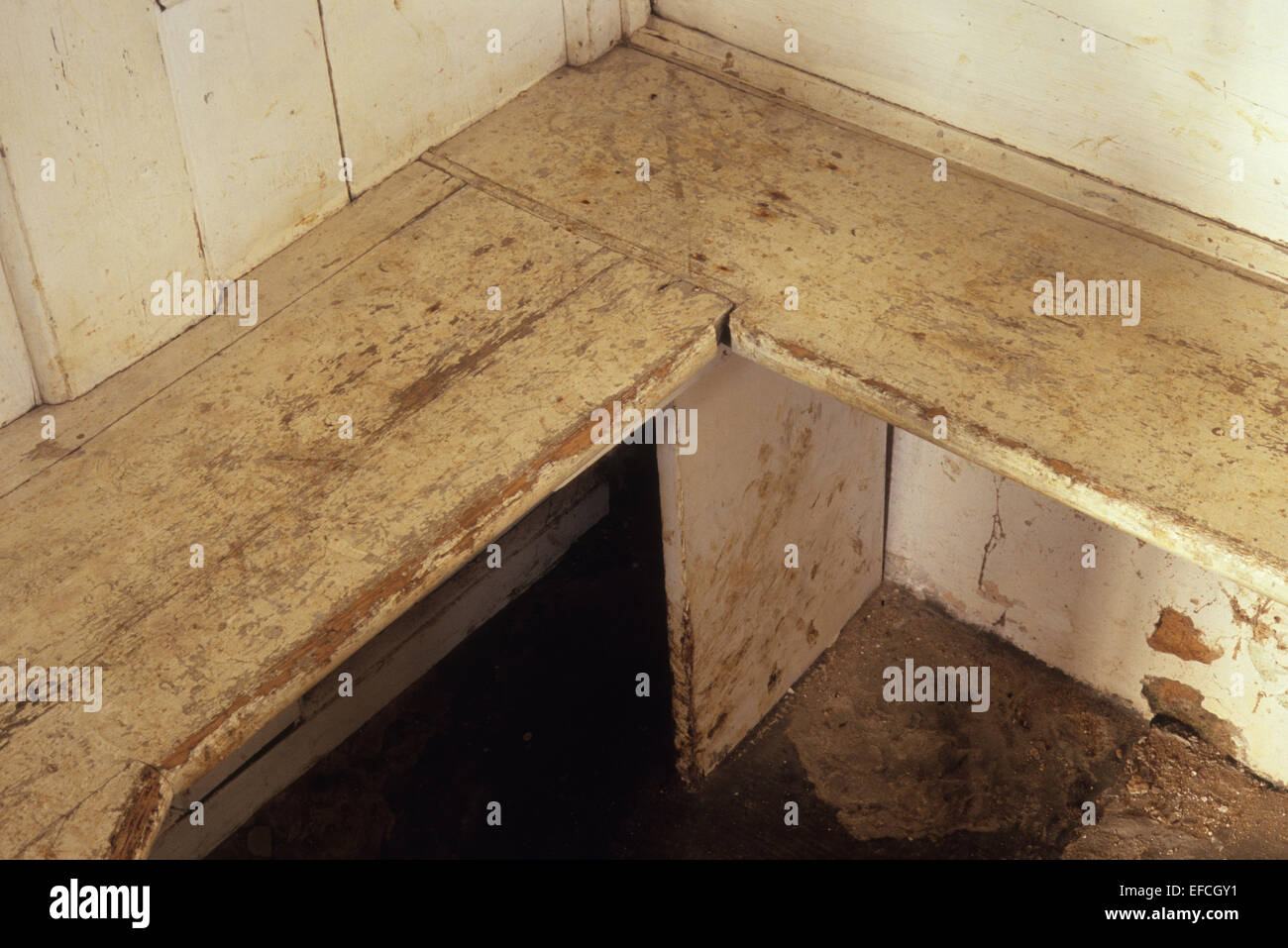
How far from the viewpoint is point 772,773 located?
3238 mm

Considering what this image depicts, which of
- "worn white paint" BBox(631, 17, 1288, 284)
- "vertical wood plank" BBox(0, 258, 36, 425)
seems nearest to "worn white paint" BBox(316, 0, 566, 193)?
"worn white paint" BBox(631, 17, 1288, 284)

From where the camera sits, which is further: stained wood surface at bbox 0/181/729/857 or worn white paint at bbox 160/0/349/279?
worn white paint at bbox 160/0/349/279

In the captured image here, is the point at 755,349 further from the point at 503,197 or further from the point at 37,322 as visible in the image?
the point at 37,322

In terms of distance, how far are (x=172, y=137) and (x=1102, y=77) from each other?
58.3 inches

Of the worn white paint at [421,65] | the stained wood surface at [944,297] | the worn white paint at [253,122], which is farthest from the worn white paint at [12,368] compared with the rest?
the stained wood surface at [944,297]

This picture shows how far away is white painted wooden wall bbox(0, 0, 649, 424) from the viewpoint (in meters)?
1.95

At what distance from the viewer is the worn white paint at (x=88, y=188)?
1.92 meters

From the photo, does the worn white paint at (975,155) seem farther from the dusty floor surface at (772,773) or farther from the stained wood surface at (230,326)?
the dusty floor surface at (772,773)

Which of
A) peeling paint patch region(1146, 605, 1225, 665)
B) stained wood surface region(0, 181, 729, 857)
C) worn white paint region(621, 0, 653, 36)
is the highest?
worn white paint region(621, 0, 653, 36)

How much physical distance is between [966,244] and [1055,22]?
39 cm

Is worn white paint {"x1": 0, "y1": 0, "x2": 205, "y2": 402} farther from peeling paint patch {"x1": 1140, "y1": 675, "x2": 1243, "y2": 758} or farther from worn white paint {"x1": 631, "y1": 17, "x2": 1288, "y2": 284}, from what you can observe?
peeling paint patch {"x1": 1140, "y1": 675, "x2": 1243, "y2": 758}

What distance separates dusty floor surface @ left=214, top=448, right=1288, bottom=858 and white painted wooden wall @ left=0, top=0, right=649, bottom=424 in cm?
136

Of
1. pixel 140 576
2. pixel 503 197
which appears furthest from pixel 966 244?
pixel 140 576

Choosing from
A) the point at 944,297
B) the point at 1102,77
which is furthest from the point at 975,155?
the point at 944,297
